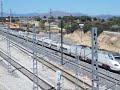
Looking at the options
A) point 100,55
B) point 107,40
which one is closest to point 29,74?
point 100,55

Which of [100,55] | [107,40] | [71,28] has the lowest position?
[107,40]

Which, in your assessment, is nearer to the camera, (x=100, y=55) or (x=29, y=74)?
(x=29, y=74)

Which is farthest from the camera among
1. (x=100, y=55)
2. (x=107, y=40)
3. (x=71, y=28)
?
(x=71, y=28)

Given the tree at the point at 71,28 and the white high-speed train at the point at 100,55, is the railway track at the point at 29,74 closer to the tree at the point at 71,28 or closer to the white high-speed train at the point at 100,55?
the white high-speed train at the point at 100,55

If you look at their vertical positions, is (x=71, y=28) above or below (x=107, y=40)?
above

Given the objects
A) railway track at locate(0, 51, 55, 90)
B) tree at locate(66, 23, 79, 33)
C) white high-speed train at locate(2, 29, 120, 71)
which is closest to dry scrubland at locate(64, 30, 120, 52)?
tree at locate(66, 23, 79, 33)

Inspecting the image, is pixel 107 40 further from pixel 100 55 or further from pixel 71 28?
pixel 100 55

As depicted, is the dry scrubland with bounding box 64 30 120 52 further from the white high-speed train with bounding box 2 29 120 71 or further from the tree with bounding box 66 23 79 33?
the white high-speed train with bounding box 2 29 120 71

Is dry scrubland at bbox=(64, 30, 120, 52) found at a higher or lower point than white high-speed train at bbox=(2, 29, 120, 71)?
lower

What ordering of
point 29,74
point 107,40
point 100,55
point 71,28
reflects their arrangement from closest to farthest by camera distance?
point 29,74 → point 100,55 → point 107,40 → point 71,28

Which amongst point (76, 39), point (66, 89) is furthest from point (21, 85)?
point (76, 39)

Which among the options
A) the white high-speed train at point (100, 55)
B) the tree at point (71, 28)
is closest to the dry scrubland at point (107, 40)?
the tree at point (71, 28)

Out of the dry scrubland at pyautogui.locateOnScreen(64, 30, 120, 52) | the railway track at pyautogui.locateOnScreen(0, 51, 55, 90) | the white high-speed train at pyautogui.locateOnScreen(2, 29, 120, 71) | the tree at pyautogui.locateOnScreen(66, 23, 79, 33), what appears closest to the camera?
the railway track at pyautogui.locateOnScreen(0, 51, 55, 90)

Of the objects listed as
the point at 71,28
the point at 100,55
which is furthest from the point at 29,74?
the point at 71,28
